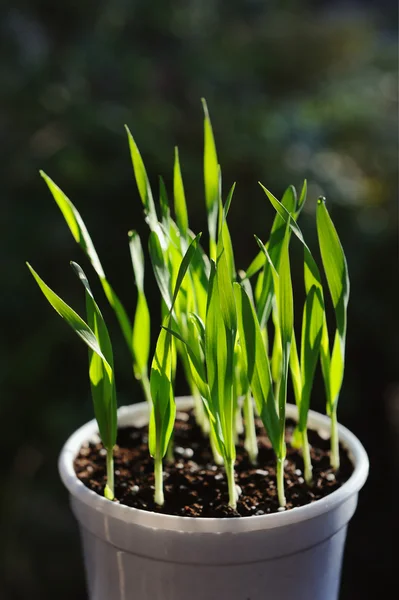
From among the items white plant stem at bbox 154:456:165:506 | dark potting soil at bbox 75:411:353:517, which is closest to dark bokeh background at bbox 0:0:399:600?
dark potting soil at bbox 75:411:353:517

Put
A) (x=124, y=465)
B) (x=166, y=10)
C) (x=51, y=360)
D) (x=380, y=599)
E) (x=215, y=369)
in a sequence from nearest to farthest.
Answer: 1. (x=215, y=369)
2. (x=124, y=465)
3. (x=380, y=599)
4. (x=51, y=360)
5. (x=166, y=10)

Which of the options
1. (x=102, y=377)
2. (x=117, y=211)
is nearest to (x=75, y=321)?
(x=102, y=377)

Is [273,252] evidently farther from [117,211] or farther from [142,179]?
[117,211]

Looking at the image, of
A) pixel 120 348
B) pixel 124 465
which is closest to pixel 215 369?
pixel 124 465

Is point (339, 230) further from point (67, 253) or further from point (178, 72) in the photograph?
point (178, 72)

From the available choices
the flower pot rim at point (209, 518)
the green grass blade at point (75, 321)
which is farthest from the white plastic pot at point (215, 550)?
the green grass blade at point (75, 321)

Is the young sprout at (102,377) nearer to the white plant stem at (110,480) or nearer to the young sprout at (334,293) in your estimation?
the white plant stem at (110,480)
